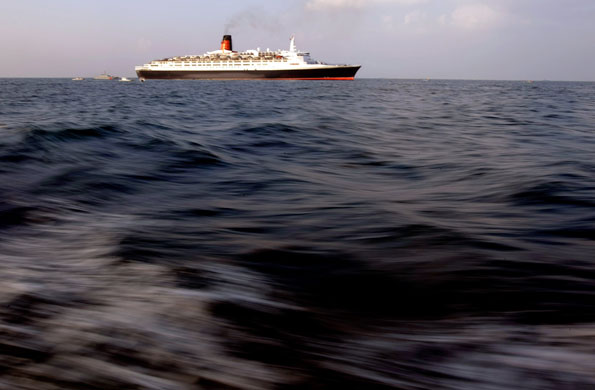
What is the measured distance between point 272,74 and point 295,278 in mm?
63602

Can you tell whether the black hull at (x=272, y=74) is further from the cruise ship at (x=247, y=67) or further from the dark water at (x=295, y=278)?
the dark water at (x=295, y=278)

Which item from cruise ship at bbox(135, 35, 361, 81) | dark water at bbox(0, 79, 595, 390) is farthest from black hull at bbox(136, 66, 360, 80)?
dark water at bbox(0, 79, 595, 390)

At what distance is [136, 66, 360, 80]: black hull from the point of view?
207 ft

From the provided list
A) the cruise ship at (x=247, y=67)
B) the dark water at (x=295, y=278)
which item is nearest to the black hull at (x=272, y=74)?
the cruise ship at (x=247, y=67)

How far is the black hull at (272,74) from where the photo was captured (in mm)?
63094

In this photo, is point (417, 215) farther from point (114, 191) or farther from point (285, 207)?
point (114, 191)

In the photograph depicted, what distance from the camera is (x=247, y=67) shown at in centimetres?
6444

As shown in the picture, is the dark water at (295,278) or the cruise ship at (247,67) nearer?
the dark water at (295,278)

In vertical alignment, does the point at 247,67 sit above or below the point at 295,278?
above

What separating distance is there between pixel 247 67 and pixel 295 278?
65.7 m

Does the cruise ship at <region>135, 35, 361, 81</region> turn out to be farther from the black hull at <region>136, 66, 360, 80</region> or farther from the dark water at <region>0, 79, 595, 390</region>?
the dark water at <region>0, 79, 595, 390</region>

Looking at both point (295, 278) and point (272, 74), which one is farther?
point (272, 74)

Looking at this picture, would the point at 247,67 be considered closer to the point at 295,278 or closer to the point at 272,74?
the point at 272,74

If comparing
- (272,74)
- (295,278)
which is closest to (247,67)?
(272,74)
